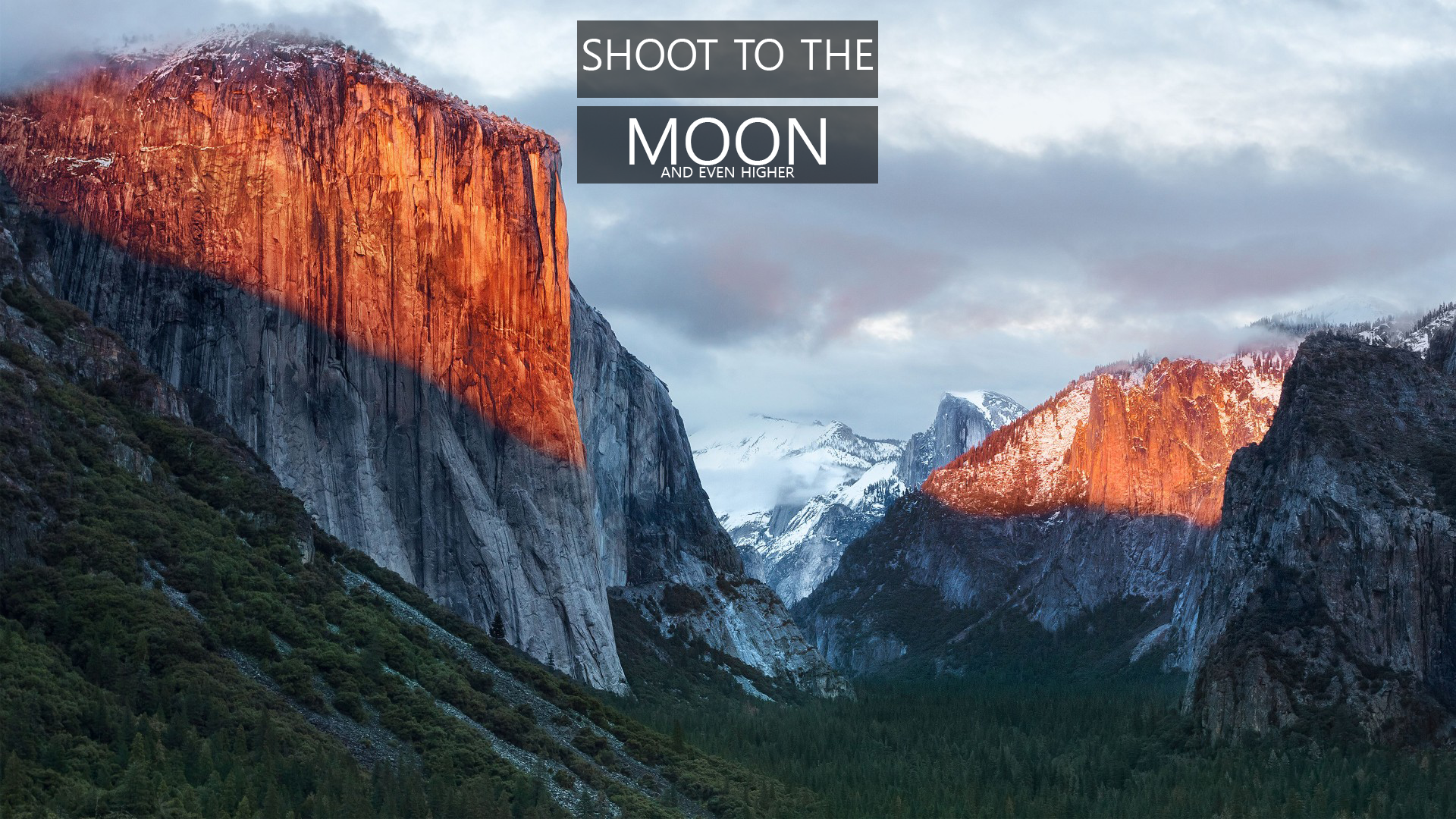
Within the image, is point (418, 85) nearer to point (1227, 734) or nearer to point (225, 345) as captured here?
point (225, 345)

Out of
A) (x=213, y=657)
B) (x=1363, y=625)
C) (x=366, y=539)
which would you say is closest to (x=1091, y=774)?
(x=1363, y=625)

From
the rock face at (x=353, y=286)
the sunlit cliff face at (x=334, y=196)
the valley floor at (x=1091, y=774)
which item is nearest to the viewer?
the valley floor at (x=1091, y=774)

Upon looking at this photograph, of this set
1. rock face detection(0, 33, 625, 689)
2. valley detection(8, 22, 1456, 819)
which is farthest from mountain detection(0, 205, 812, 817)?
rock face detection(0, 33, 625, 689)

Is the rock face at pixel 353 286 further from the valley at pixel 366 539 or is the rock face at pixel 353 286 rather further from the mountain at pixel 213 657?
the mountain at pixel 213 657

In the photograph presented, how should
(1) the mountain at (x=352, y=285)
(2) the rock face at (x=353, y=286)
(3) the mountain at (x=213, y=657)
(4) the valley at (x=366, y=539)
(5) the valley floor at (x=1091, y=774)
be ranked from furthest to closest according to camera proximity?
(2) the rock face at (x=353, y=286), (1) the mountain at (x=352, y=285), (5) the valley floor at (x=1091, y=774), (4) the valley at (x=366, y=539), (3) the mountain at (x=213, y=657)

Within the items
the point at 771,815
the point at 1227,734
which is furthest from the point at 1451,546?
the point at 771,815

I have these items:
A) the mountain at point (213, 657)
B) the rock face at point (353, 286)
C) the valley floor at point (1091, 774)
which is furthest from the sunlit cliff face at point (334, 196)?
the valley floor at point (1091, 774)
